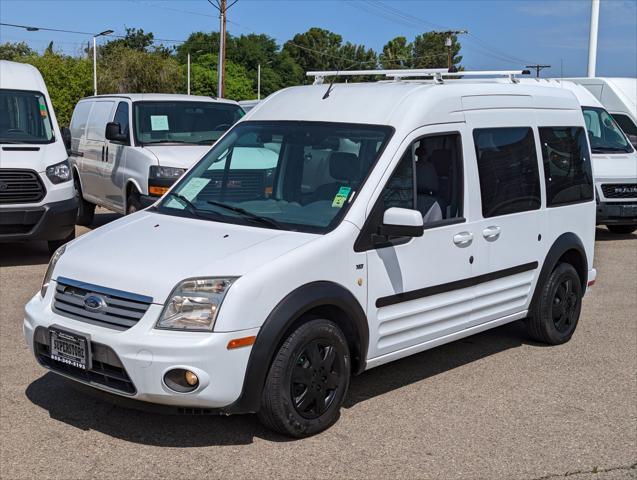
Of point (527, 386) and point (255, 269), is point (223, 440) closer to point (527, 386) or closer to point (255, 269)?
point (255, 269)

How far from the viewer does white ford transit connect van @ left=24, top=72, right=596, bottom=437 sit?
4.60m

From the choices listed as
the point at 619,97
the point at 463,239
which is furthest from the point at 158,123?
the point at 619,97

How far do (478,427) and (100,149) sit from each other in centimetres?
862

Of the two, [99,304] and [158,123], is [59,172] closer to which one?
[158,123]

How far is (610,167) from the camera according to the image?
548 inches

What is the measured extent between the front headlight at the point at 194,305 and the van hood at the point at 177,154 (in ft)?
20.3

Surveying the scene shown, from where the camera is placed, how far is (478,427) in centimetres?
533

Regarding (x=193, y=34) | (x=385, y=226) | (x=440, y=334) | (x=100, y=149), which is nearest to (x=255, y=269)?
(x=385, y=226)

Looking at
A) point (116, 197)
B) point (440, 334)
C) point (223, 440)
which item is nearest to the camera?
point (223, 440)

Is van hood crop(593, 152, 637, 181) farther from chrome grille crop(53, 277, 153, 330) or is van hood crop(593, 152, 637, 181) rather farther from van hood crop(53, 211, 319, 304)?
chrome grille crop(53, 277, 153, 330)

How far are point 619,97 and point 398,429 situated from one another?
13.9m

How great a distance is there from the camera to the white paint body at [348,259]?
456 cm

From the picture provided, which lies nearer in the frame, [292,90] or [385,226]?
[385,226]

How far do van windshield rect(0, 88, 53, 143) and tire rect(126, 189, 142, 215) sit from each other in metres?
1.26
